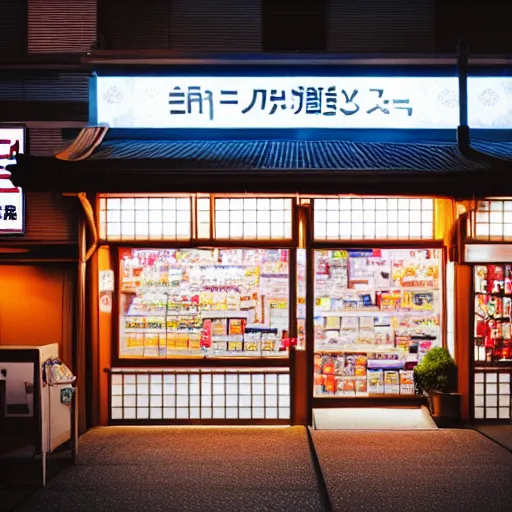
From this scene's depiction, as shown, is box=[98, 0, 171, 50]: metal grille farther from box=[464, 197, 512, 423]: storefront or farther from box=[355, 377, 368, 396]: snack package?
box=[355, 377, 368, 396]: snack package

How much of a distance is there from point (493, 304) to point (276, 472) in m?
4.93

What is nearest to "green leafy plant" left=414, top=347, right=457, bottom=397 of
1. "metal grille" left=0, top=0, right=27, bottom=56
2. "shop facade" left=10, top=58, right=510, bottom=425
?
"shop facade" left=10, top=58, right=510, bottom=425

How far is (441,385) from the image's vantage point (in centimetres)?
969

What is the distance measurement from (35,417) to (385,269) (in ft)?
20.3

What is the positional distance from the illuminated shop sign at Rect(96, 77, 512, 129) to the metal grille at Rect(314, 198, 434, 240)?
1.25 m

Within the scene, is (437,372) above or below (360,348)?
below

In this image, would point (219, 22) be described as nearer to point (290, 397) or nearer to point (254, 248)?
point (254, 248)

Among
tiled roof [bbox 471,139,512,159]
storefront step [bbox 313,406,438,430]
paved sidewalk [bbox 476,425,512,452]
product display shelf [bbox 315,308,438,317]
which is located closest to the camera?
paved sidewalk [bbox 476,425,512,452]

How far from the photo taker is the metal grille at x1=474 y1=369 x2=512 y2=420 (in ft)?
32.7

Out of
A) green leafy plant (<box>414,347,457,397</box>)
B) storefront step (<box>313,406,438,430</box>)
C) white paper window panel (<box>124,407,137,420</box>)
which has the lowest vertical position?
storefront step (<box>313,406,438,430</box>)

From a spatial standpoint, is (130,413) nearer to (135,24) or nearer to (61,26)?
(61,26)

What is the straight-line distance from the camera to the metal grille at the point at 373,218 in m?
10.2

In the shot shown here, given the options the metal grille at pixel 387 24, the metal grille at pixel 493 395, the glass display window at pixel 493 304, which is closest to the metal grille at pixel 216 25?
the metal grille at pixel 387 24

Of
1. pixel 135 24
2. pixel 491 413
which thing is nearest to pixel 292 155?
pixel 135 24
